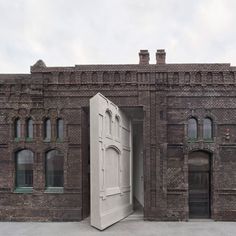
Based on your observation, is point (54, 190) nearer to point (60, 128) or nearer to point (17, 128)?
point (60, 128)

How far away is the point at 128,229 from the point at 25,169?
6389 millimetres

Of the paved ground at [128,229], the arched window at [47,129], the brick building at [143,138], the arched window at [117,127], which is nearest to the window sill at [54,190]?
the brick building at [143,138]

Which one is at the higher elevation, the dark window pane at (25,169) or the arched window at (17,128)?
the arched window at (17,128)

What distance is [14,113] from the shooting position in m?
18.0

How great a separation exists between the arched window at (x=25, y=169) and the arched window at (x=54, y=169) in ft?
2.89

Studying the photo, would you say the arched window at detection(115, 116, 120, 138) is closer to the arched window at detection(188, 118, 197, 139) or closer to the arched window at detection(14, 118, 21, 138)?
the arched window at detection(188, 118, 197, 139)

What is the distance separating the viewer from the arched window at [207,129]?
17.7 meters

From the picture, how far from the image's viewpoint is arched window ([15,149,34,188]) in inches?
704

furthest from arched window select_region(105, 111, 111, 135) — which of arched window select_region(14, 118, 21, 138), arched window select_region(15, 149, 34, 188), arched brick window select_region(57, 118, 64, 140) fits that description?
arched window select_region(14, 118, 21, 138)

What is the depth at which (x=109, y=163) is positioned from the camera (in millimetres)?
16391

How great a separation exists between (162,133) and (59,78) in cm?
616

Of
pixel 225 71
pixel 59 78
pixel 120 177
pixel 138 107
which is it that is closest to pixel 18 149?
pixel 59 78

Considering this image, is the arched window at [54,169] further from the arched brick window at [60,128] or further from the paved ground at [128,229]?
the paved ground at [128,229]

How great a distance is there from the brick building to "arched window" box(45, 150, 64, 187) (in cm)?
5
